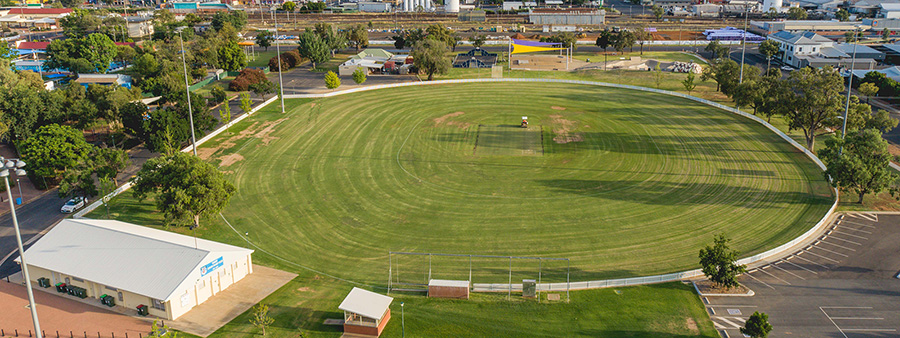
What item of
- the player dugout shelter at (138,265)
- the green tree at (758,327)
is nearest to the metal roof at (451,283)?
the player dugout shelter at (138,265)

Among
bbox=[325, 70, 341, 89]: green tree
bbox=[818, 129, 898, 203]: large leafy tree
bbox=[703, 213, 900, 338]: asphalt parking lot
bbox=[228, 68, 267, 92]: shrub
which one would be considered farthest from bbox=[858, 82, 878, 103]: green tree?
bbox=[228, 68, 267, 92]: shrub

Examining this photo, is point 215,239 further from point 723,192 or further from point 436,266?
point 723,192

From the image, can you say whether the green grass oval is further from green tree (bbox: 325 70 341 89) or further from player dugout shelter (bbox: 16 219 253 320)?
green tree (bbox: 325 70 341 89)

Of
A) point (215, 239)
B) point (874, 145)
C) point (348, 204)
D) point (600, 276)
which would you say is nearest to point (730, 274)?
point (600, 276)

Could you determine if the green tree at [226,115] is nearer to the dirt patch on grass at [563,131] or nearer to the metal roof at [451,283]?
the dirt patch on grass at [563,131]

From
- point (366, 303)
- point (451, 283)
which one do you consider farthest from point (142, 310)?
point (451, 283)

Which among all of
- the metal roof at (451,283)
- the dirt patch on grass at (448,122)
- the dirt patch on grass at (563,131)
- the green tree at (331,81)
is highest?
the green tree at (331,81)

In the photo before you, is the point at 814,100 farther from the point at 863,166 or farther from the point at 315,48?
the point at 315,48
